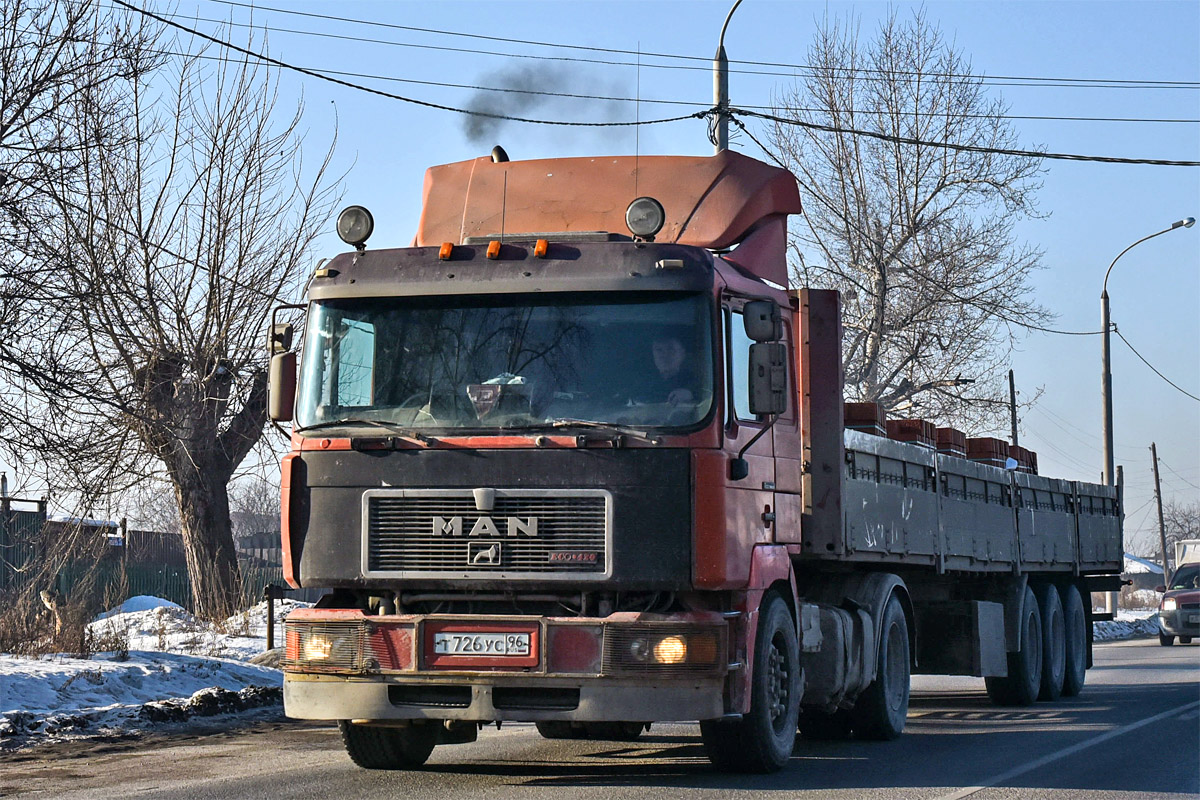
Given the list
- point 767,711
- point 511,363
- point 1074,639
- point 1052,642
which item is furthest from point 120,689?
point 1074,639

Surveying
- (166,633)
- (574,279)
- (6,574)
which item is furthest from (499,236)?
(6,574)

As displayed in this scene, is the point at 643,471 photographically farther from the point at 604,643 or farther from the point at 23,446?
the point at 23,446

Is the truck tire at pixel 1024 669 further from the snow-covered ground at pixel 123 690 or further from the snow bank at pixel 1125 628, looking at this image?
the snow bank at pixel 1125 628

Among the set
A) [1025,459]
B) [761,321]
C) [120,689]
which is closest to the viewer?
[761,321]

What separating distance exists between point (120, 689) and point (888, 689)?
20.6 feet

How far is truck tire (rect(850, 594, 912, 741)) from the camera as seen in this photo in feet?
35.6

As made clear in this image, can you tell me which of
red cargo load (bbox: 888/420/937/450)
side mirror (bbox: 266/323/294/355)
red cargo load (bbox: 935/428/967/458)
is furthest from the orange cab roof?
red cargo load (bbox: 935/428/967/458)

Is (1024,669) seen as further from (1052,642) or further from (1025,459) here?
(1025,459)

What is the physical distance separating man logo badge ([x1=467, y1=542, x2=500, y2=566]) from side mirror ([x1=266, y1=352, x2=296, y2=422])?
1.51m

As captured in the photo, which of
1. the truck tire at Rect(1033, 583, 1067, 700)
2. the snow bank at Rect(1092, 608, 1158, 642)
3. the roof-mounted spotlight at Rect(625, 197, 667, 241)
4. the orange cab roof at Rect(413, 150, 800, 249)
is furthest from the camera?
the snow bank at Rect(1092, 608, 1158, 642)

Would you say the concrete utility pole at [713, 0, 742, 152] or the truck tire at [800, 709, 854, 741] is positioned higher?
the concrete utility pole at [713, 0, 742, 152]

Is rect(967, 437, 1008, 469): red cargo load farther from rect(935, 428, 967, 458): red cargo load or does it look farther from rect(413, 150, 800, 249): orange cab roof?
rect(413, 150, 800, 249): orange cab roof

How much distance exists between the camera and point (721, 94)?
1820cm

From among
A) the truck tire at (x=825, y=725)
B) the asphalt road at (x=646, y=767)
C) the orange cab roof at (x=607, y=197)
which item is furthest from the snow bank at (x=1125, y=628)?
the orange cab roof at (x=607, y=197)
